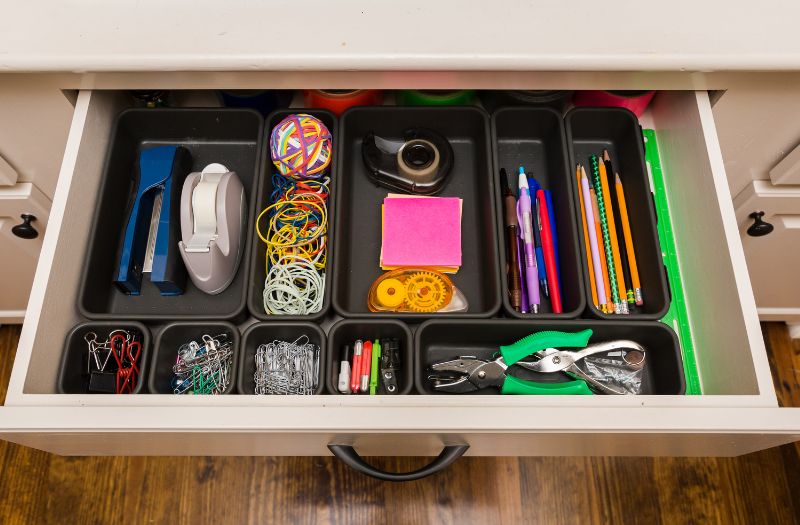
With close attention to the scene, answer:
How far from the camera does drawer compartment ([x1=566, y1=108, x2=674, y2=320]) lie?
725 mm

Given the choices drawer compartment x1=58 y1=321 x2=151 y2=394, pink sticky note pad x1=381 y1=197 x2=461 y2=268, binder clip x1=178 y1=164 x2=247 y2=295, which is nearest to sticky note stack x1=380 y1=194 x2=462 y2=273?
pink sticky note pad x1=381 y1=197 x2=461 y2=268

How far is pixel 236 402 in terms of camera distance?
596 mm

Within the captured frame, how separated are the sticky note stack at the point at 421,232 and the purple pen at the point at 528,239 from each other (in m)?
0.09

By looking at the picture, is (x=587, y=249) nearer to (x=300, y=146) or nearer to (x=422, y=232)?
(x=422, y=232)

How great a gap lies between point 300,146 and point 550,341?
40 cm

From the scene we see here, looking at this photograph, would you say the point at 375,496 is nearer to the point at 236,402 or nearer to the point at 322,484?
the point at 322,484

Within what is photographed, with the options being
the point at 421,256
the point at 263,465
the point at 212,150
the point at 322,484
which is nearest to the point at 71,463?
the point at 263,465

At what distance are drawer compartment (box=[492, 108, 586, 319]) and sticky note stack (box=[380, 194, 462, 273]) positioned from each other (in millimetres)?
71

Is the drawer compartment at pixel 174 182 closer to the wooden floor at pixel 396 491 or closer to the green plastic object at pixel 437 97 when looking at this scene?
the green plastic object at pixel 437 97

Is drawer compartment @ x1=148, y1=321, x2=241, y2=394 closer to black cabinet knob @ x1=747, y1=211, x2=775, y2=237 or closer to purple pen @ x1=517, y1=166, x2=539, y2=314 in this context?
purple pen @ x1=517, y1=166, x2=539, y2=314

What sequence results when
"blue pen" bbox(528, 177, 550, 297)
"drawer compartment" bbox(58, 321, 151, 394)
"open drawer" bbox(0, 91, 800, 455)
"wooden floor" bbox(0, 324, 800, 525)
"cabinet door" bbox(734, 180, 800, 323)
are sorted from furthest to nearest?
"wooden floor" bbox(0, 324, 800, 525), "cabinet door" bbox(734, 180, 800, 323), "blue pen" bbox(528, 177, 550, 297), "drawer compartment" bbox(58, 321, 151, 394), "open drawer" bbox(0, 91, 800, 455)

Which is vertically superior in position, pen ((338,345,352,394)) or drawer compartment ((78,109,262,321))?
drawer compartment ((78,109,262,321))

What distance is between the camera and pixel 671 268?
78 centimetres

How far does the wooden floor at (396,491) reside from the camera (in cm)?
113
